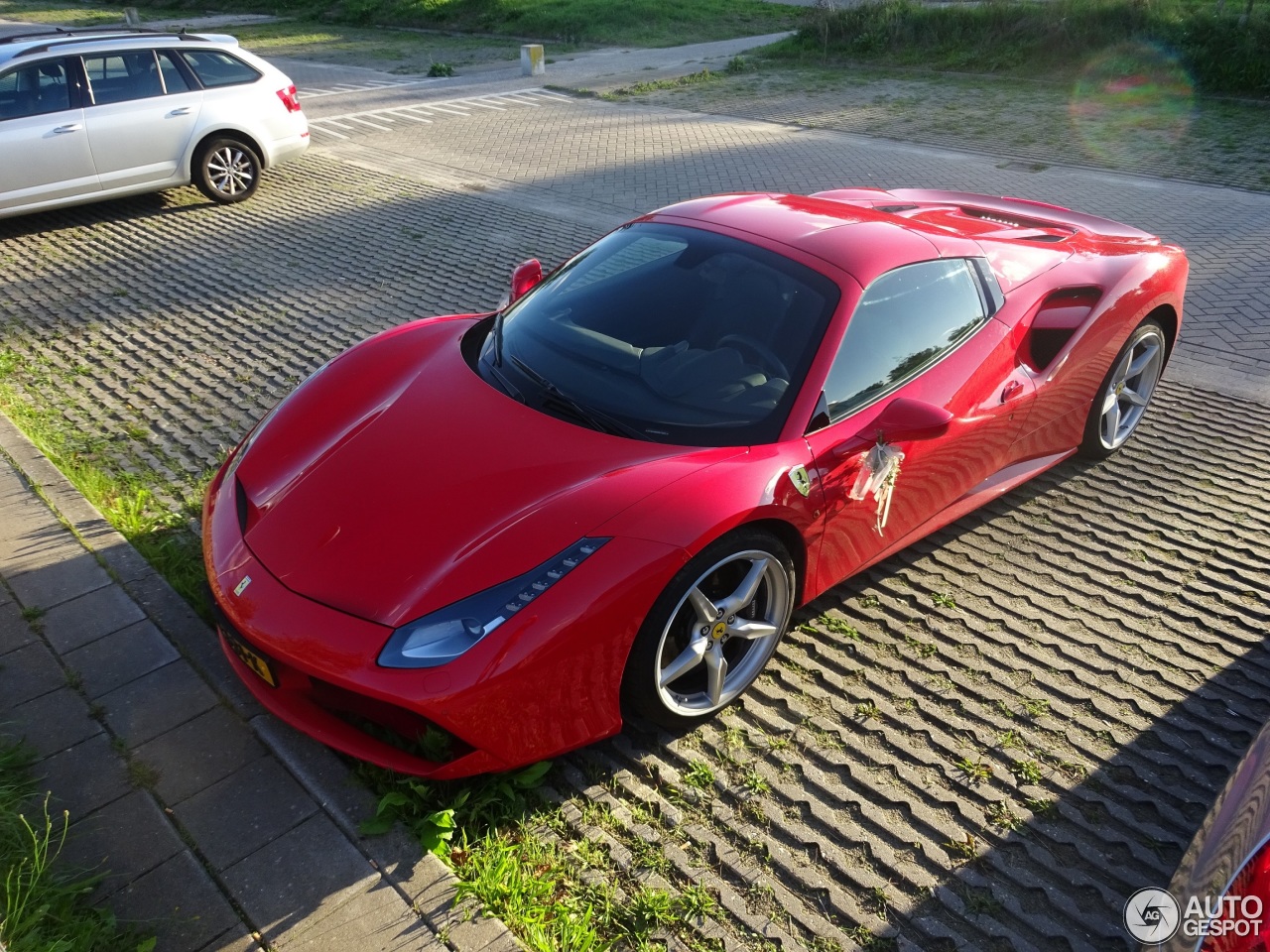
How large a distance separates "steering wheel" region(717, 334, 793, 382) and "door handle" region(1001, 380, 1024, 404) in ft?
3.80

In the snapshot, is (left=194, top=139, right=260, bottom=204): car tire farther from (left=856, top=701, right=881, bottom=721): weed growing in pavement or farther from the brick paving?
(left=856, top=701, right=881, bottom=721): weed growing in pavement

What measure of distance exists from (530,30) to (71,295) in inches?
744

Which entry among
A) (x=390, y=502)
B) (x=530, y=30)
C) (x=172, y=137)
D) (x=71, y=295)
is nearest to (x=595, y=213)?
(x=172, y=137)

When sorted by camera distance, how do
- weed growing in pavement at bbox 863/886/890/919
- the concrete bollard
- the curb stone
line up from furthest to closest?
the concrete bollard → weed growing in pavement at bbox 863/886/890/919 → the curb stone

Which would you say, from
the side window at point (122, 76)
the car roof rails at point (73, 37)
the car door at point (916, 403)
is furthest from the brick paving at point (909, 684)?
the car roof rails at point (73, 37)

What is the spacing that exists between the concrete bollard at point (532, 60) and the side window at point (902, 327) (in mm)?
16041

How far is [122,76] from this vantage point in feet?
28.3

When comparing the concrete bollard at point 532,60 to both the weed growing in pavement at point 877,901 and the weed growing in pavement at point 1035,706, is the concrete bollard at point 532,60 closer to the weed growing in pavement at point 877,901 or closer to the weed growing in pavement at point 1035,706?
the weed growing in pavement at point 1035,706

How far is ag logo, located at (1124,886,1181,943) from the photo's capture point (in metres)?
2.12

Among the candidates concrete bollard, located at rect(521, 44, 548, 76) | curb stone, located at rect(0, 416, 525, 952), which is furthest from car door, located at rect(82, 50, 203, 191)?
concrete bollard, located at rect(521, 44, 548, 76)

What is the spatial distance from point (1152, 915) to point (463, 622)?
2.00 meters

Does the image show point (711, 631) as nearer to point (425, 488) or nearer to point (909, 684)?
point (909, 684)

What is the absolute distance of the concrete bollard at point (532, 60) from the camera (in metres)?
17.9

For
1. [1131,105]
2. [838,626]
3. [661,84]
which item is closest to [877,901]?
[838,626]
